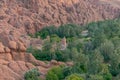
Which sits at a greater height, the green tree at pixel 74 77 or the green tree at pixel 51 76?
→ the green tree at pixel 74 77

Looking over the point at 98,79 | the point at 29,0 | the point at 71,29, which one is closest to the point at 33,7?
the point at 29,0

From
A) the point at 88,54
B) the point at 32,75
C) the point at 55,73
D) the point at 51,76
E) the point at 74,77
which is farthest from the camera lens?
the point at 88,54

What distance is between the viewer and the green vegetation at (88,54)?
4709 centimetres

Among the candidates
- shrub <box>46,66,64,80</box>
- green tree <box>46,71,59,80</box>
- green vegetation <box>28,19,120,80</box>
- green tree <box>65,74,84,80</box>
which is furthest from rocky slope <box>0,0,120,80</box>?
green tree <box>65,74,84,80</box>

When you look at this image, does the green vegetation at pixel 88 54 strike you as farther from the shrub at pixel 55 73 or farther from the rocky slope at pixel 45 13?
the rocky slope at pixel 45 13

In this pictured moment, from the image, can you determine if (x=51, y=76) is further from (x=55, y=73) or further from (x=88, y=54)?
(x=88, y=54)

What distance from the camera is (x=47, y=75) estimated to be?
4594cm

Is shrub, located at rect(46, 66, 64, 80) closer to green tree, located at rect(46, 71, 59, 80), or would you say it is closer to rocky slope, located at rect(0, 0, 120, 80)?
green tree, located at rect(46, 71, 59, 80)

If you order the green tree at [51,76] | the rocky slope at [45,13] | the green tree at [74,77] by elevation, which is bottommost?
the green tree at [51,76]

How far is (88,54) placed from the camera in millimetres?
56188

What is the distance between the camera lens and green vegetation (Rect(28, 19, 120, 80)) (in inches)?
1854

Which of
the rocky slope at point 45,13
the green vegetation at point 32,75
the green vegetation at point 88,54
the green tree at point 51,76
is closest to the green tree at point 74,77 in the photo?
the green vegetation at point 88,54

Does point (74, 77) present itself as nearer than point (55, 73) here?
Yes

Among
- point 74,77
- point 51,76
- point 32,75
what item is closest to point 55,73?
point 51,76
